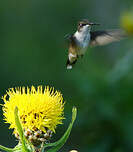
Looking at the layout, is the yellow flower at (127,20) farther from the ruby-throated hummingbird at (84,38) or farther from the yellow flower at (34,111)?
the yellow flower at (34,111)

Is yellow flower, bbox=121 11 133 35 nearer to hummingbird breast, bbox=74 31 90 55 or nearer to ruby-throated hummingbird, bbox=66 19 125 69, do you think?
ruby-throated hummingbird, bbox=66 19 125 69

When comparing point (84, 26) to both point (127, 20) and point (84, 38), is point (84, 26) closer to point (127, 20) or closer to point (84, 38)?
point (84, 38)

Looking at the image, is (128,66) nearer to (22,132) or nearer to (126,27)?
(126,27)

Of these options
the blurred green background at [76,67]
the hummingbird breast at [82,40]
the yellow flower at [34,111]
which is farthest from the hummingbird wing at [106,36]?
the yellow flower at [34,111]

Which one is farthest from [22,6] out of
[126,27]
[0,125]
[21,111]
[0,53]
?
[21,111]

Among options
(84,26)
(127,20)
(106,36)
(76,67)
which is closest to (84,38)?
(84,26)

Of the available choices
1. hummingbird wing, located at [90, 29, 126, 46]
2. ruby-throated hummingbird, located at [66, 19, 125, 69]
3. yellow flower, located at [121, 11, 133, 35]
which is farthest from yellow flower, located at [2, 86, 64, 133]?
yellow flower, located at [121, 11, 133, 35]

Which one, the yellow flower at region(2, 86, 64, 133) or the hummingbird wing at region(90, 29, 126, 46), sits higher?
the hummingbird wing at region(90, 29, 126, 46)

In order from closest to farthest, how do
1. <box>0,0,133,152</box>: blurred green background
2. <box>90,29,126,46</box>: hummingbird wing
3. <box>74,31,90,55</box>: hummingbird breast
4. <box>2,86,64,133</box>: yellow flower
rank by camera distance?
<box>2,86,64,133</box>: yellow flower, <box>74,31,90,55</box>: hummingbird breast, <box>90,29,126,46</box>: hummingbird wing, <box>0,0,133,152</box>: blurred green background
